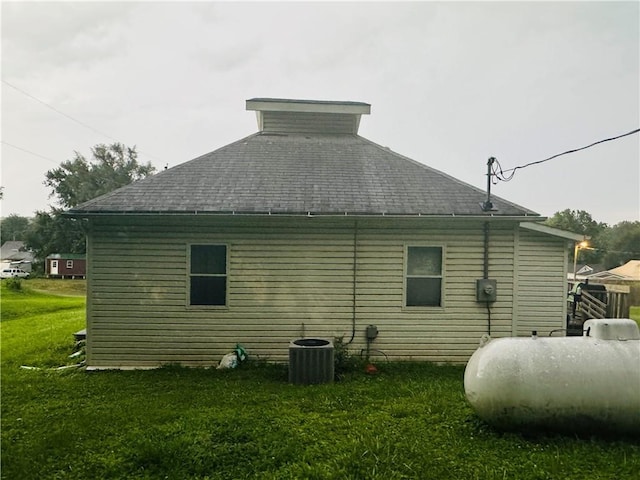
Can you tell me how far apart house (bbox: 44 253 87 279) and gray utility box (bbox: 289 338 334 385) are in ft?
129

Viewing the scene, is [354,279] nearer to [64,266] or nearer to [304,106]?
[304,106]

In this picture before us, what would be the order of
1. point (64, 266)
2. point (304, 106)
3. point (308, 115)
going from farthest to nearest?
1. point (64, 266)
2. point (308, 115)
3. point (304, 106)

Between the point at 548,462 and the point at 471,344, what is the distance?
3.66 metres

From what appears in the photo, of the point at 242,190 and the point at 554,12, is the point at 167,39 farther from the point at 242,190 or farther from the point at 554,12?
the point at 554,12

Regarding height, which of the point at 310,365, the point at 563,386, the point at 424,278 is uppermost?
the point at 424,278

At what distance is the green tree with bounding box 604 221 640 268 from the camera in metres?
49.4

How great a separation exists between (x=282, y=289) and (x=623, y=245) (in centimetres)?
6136

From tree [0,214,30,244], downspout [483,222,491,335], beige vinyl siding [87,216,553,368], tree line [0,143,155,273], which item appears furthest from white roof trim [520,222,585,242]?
tree [0,214,30,244]

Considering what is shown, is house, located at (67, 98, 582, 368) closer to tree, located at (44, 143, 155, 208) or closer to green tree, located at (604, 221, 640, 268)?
tree, located at (44, 143, 155, 208)

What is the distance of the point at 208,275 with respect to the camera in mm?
7156

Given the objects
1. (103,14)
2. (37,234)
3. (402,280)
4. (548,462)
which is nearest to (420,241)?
(402,280)

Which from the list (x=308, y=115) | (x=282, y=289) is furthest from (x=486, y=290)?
(x=308, y=115)

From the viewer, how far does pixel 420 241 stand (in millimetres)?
7305

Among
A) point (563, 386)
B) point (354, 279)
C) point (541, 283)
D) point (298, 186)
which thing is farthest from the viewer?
point (541, 283)
